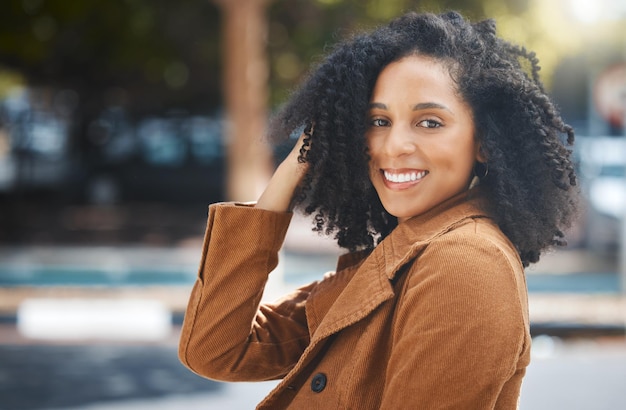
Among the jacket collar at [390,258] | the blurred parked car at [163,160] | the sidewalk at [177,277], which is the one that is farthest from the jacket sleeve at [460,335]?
the blurred parked car at [163,160]

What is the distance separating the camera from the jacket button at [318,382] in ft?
5.45

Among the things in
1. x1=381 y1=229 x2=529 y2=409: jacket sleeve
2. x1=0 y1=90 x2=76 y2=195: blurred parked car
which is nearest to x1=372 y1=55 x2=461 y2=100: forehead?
x1=381 y1=229 x2=529 y2=409: jacket sleeve

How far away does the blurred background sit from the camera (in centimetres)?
714

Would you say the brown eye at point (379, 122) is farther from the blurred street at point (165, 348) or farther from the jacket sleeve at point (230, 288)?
the blurred street at point (165, 348)

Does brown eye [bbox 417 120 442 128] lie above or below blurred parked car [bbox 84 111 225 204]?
below

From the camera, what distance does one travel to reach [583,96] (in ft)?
79.2

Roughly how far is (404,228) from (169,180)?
68.1ft

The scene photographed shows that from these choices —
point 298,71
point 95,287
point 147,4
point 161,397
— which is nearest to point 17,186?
point 147,4

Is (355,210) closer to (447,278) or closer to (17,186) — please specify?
(447,278)

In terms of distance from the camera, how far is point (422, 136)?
173 cm

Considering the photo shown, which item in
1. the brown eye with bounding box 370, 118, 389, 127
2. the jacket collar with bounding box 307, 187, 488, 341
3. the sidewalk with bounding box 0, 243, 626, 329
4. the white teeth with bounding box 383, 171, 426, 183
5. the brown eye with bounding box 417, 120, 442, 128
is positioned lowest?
the jacket collar with bounding box 307, 187, 488, 341

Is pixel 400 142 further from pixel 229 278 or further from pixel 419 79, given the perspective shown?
pixel 229 278

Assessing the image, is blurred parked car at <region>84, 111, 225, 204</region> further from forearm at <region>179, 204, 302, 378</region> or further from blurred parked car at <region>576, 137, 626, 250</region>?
forearm at <region>179, 204, 302, 378</region>

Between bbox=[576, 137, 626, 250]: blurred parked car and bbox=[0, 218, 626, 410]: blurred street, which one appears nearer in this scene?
bbox=[0, 218, 626, 410]: blurred street
